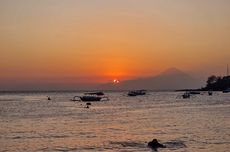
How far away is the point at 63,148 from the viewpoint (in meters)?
38.1

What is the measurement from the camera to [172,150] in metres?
36.4

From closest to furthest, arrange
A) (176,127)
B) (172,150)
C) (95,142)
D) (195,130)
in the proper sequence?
(172,150), (95,142), (195,130), (176,127)

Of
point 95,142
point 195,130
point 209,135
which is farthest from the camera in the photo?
point 195,130

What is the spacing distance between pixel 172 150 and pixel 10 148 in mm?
13346

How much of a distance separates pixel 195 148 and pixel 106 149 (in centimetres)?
722

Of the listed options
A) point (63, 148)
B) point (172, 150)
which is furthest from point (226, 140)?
point (63, 148)

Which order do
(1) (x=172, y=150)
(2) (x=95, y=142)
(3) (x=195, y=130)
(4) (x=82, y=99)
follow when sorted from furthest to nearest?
(4) (x=82, y=99) → (3) (x=195, y=130) → (2) (x=95, y=142) → (1) (x=172, y=150)

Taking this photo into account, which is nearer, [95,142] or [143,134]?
[95,142]

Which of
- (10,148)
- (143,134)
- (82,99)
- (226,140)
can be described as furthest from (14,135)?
(82,99)

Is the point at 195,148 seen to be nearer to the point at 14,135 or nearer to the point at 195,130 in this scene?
the point at 195,130

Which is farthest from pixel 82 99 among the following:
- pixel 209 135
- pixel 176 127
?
pixel 209 135

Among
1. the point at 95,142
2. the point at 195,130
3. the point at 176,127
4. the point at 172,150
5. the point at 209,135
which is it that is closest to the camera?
the point at 172,150

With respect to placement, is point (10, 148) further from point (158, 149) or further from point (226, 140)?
point (226, 140)

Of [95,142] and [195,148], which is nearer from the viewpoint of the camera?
[195,148]
